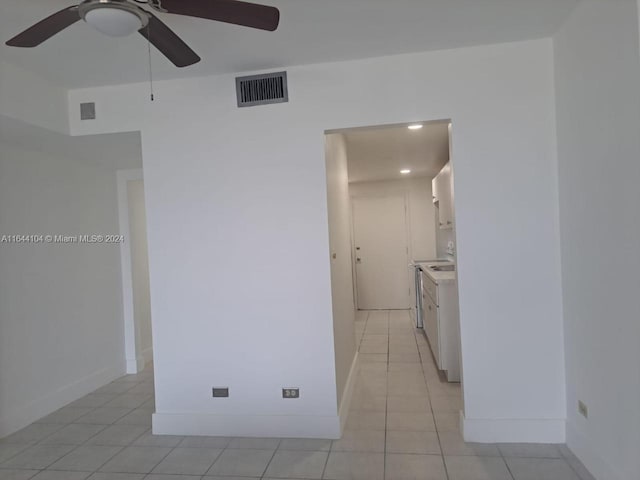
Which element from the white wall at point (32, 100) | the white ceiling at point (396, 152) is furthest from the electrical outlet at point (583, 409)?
the white wall at point (32, 100)

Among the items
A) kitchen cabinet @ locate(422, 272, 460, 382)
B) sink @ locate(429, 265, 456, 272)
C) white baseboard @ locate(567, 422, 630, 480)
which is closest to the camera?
white baseboard @ locate(567, 422, 630, 480)

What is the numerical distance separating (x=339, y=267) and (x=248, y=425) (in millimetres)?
1279

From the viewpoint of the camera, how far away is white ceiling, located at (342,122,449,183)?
12.6ft

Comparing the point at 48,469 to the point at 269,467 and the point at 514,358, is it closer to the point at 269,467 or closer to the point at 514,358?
the point at 269,467

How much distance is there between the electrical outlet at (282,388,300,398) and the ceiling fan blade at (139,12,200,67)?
2.00m

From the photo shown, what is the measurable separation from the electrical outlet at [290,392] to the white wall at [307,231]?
47 millimetres

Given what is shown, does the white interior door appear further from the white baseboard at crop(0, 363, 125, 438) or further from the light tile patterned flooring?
the white baseboard at crop(0, 363, 125, 438)

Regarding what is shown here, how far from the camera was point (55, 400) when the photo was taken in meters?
3.23

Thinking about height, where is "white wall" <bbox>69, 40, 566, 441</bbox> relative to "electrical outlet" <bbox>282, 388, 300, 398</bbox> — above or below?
above

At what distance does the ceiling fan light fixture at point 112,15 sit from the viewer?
131cm

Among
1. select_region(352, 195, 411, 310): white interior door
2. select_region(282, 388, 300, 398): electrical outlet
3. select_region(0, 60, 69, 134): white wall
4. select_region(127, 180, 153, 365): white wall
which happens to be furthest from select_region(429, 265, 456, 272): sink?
select_region(0, 60, 69, 134): white wall

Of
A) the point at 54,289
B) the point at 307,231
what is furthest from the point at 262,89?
the point at 54,289

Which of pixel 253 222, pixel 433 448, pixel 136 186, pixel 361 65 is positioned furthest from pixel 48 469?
pixel 361 65

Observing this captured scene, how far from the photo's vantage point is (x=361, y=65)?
8.23ft
